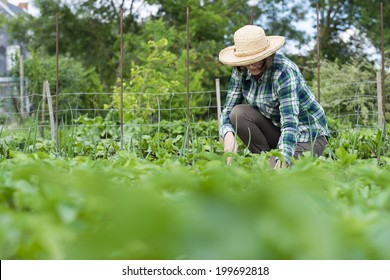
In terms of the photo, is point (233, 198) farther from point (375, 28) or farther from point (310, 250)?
point (375, 28)

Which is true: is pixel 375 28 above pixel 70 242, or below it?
above

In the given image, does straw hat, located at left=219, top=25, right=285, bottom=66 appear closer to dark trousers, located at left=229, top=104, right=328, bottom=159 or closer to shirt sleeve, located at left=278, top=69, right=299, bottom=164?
shirt sleeve, located at left=278, top=69, right=299, bottom=164

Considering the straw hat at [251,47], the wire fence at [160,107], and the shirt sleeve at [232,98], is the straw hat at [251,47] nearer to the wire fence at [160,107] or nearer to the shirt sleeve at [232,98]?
the shirt sleeve at [232,98]

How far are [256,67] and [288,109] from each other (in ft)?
1.03

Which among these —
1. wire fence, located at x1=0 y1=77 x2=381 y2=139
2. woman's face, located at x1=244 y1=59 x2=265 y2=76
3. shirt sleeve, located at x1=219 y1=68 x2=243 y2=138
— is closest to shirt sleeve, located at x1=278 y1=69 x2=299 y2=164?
woman's face, located at x1=244 y1=59 x2=265 y2=76

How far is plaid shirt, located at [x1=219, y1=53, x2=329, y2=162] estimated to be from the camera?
110 inches

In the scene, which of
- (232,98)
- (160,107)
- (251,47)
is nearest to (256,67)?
(251,47)

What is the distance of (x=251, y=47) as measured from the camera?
2873 mm

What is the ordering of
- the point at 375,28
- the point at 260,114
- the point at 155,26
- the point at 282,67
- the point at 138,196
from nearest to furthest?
the point at 138,196 → the point at 282,67 → the point at 260,114 → the point at 155,26 → the point at 375,28

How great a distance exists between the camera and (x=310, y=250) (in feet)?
1.40

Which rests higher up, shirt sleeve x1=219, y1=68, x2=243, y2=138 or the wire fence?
shirt sleeve x1=219, y1=68, x2=243, y2=138
